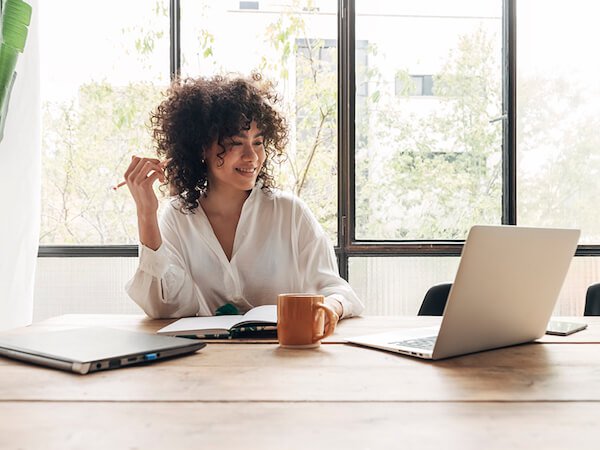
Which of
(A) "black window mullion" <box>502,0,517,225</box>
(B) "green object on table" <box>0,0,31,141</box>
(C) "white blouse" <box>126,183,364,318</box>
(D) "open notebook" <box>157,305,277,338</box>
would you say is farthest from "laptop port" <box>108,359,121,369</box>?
(A) "black window mullion" <box>502,0,517,225</box>

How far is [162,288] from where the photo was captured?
1.78 meters

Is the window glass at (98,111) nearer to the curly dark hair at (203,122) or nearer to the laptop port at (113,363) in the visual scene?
the curly dark hair at (203,122)

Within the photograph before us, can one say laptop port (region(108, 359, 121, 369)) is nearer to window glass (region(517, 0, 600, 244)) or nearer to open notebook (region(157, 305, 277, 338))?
open notebook (region(157, 305, 277, 338))

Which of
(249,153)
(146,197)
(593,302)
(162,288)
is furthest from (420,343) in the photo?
(593,302)

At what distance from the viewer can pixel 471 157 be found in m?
3.17

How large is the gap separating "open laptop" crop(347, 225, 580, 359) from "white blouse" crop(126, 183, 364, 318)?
661 mm

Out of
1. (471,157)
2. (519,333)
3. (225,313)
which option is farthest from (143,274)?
(471,157)

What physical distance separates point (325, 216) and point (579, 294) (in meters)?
1.31

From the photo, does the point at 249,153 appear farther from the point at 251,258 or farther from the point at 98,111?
the point at 98,111

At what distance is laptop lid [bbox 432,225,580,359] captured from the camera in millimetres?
1024

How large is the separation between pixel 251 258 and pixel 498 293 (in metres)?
1.06

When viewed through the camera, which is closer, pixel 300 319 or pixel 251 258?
pixel 300 319

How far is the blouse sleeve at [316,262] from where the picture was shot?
1.84m

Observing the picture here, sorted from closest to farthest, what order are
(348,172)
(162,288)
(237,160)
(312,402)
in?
1. (312,402)
2. (162,288)
3. (237,160)
4. (348,172)
